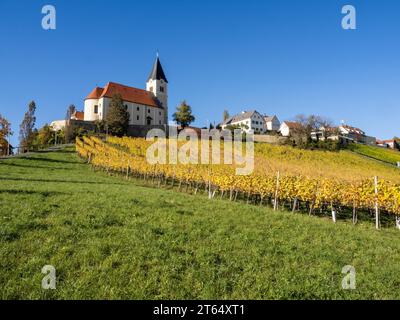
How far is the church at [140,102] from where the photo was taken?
7756 cm

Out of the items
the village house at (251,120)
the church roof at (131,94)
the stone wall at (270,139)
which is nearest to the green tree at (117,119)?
the church roof at (131,94)

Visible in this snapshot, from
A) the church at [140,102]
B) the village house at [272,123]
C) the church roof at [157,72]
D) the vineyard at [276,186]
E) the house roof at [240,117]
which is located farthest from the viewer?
the village house at [272,123]

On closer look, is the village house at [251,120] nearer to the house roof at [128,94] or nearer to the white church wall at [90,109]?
the house roof at [128,94]

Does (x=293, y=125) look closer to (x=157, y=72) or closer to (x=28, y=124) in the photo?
(x=157, y=72)

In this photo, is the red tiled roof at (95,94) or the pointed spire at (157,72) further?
the pointed spire at (157,72)

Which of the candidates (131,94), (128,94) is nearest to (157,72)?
(131,94)

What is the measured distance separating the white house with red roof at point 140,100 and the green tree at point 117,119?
27.4 ft

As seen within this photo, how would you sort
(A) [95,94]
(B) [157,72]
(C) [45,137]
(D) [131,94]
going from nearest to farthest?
(C) [45,137]
(A) [95,94]
(D) [131,94]
(B) [157,72]

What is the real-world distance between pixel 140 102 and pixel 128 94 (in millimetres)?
3610

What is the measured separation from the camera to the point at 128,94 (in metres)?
84.4
